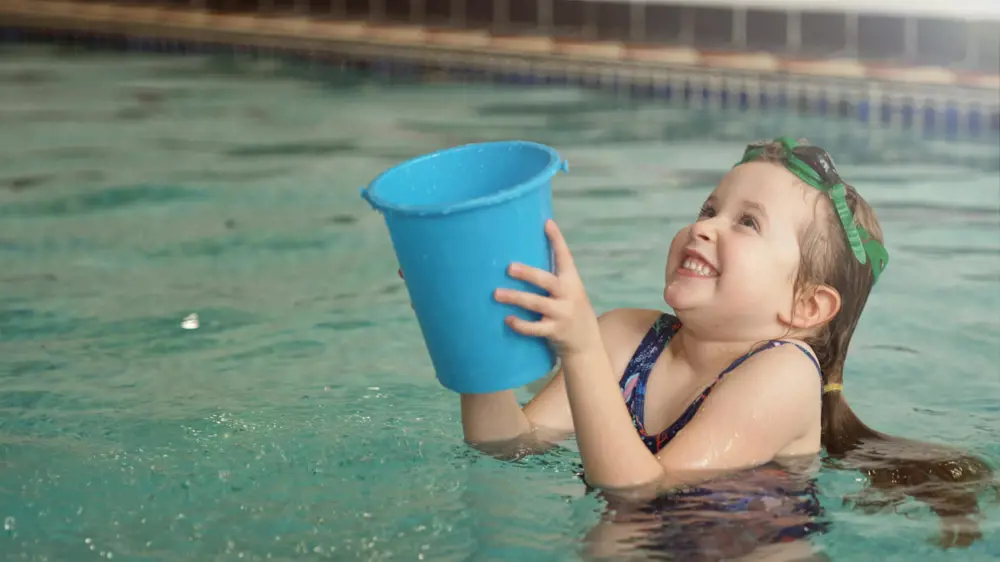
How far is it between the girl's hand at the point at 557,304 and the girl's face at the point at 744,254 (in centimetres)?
36

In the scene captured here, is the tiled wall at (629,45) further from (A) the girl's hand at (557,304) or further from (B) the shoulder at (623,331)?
(A) the girl's hand at (557,304)

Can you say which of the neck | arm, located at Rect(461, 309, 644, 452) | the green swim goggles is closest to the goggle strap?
the green swim goggles

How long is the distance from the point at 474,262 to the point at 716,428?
0.67m

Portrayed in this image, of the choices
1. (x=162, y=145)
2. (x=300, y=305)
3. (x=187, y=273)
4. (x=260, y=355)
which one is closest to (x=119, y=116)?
(x=162, y=145)

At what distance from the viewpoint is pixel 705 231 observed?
2635mm

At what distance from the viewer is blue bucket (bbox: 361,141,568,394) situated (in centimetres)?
218

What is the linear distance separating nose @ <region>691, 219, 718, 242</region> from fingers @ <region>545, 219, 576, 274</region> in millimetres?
414

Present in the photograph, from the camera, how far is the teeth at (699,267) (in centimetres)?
267

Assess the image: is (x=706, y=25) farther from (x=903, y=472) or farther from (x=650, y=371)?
(x=650, y=371)

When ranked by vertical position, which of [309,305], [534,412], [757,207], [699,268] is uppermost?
[757,207]

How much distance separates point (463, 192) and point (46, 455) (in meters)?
1.42

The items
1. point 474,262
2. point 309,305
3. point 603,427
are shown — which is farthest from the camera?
point 309,305

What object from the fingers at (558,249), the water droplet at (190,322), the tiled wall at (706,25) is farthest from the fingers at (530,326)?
the tiled wall at (706,25)

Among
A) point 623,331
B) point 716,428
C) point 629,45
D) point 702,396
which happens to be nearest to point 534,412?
point 623,331
